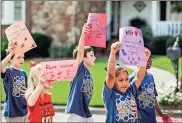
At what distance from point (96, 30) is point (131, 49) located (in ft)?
1.82

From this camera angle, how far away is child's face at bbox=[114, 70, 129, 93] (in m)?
6.06

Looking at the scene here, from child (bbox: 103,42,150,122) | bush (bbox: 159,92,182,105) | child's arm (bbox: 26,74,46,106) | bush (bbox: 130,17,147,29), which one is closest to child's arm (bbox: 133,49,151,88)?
child (bbox: 103,42,150,122)

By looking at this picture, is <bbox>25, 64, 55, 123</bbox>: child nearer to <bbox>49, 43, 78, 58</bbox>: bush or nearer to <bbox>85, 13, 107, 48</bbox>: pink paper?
<bbox>85, 13, 107, 48</bbox>: pink paper

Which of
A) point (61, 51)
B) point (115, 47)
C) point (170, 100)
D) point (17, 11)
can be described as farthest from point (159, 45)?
point (115, 47)

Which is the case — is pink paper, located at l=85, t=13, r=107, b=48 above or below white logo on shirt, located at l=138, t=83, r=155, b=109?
above

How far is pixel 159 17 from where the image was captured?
92.7ft

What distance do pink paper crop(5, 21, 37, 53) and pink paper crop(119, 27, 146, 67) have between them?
1131 mm

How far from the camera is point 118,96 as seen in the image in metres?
6.05

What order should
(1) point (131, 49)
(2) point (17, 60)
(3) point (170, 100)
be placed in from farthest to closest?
(3) point (170, 100) < (2) point (17, 60) < (1) point (131, 49)

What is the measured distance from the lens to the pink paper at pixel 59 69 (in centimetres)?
628

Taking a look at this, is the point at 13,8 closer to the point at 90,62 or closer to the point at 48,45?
the point at 48,45

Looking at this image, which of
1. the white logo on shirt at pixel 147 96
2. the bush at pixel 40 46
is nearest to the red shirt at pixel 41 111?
the white logo on shirt at pixel 147 96

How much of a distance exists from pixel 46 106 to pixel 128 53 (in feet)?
4.49

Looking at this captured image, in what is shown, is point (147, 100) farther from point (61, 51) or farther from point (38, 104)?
point (61, 51)
